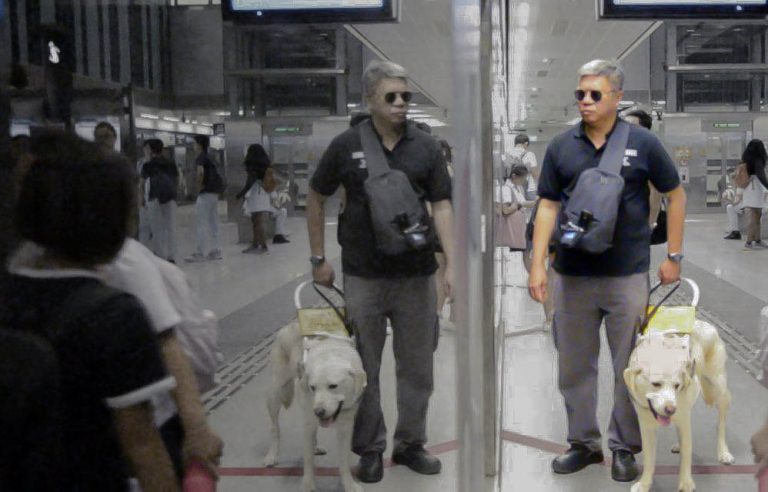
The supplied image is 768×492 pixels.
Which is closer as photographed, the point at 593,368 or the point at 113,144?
the point at 113,144

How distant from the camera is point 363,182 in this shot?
2.53 m

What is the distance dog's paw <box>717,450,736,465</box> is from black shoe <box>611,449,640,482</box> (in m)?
0.38

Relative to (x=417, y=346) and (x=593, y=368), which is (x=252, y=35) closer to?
(x=417, y=346)

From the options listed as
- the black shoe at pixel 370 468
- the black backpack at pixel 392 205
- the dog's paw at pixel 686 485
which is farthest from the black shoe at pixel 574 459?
the black backpack at pixel 392 205

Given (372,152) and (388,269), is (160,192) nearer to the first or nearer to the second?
(372,152)

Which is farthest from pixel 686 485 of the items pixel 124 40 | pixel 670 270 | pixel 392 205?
pixel 124 40

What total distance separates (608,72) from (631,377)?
1.08 metres

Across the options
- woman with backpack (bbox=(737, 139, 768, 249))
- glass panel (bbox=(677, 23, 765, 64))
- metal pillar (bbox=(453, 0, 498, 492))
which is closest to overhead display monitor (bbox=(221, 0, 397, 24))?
metal pillar (bbox=(453, 0, 498, 492))

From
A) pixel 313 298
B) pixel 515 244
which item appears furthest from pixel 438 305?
pixel 515 244

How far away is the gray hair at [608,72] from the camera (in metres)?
3.55

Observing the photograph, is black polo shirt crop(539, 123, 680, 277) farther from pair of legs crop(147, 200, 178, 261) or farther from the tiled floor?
pair of legs crop(147, 200, 178, 261)

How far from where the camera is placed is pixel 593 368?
3.77 metres

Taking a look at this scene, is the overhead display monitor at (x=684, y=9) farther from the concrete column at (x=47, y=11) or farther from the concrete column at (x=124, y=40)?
the concrete column at (x=47, y=11)

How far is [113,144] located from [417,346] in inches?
56.8
